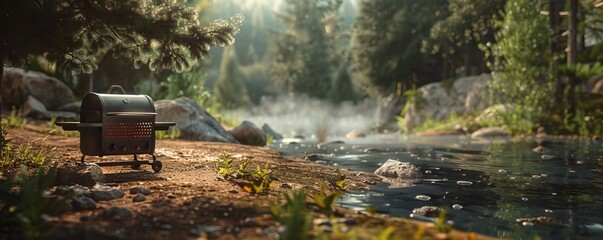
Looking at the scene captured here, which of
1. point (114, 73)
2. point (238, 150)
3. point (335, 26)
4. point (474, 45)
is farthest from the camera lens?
point (335, 26)

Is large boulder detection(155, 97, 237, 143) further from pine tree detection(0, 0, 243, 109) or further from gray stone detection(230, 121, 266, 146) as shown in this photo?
pine tree detection(0, 0, 243, 109)

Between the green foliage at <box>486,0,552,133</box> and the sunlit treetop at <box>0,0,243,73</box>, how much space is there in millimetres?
15272

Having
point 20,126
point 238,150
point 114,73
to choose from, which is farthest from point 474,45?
point 20,126

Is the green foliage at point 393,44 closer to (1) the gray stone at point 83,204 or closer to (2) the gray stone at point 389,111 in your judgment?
(2) the gray stone at point 389,111

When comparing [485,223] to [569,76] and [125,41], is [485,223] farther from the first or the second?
[569,76]

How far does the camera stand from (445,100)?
28797 millimetres

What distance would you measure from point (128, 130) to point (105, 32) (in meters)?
1.31

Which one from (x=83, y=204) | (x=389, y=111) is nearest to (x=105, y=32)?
(x=83, y=204)

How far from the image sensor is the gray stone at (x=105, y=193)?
4768mm

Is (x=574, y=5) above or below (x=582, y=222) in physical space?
above

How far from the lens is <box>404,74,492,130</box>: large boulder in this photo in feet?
87.1

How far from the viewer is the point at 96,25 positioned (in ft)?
21.9

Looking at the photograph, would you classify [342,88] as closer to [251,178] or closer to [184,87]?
[184,87]

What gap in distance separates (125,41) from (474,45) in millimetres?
27866
